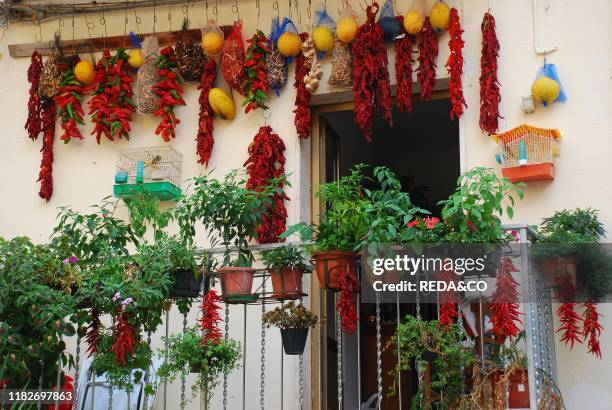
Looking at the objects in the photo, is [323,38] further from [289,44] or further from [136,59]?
[136,59]

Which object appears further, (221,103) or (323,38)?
(221,103)

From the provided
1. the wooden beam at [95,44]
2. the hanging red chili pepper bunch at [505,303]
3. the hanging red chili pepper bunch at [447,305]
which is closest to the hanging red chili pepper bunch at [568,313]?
the hanging red chili pepper bunch at [505,303]

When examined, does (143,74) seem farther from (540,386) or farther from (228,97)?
(540,386)

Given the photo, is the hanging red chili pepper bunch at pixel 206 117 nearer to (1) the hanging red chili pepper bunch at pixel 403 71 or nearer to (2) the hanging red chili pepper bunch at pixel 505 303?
(1) the hanging red chili pepper bunch at pixel 403 71

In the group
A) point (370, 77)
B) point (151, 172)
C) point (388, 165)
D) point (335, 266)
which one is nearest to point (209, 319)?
point (335, 266)

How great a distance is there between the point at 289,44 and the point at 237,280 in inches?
94.6

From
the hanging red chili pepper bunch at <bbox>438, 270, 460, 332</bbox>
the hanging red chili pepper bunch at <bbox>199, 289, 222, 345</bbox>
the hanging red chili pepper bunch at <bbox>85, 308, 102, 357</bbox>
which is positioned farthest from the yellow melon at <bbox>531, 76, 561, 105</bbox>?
the hanging red chili pepper bunch at <bbox>85, 308, 102, 357</bbox>

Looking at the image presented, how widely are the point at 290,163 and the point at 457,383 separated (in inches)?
104

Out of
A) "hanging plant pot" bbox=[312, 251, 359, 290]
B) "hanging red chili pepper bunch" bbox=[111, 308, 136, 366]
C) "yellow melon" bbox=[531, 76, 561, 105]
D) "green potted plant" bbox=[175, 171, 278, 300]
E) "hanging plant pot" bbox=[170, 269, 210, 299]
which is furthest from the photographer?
"yellow melon" bbox=[531, 76, 561, 105]

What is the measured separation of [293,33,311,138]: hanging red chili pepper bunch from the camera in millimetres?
7477

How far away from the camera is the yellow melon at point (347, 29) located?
738 cm

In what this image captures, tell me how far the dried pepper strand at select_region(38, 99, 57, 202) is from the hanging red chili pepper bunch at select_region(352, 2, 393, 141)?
2.71 meters

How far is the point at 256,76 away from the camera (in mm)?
7609

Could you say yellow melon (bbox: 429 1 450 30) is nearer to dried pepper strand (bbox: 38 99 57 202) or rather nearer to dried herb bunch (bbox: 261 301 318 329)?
dried herb bunch (bbox: 261 301 318 329)
